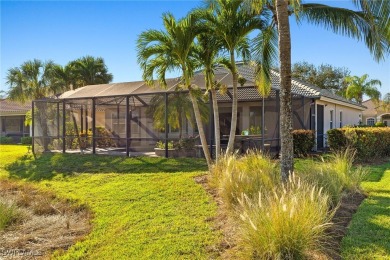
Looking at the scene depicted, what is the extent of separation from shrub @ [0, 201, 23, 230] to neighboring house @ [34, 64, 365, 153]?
6.98 meters

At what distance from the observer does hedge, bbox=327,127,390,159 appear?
42.1 ft

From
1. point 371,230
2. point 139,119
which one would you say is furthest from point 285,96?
point 139,119

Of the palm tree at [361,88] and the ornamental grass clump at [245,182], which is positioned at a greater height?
the palm tree at [361,88]

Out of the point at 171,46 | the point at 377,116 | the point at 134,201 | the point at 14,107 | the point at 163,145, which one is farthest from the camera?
the point at 377,116

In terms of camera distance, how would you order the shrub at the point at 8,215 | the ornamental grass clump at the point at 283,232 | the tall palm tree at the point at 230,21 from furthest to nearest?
the tall palm tree at the point at 230,21 → the shrub at the point at 8,215 → the ornamental grass clump at the point at 283,232

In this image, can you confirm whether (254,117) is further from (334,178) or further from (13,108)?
(13,108)

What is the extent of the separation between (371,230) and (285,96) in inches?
114

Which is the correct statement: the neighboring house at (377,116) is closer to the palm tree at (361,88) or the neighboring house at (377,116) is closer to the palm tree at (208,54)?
the palm tree at (361,88)

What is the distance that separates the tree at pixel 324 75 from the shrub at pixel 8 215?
36.8 metres

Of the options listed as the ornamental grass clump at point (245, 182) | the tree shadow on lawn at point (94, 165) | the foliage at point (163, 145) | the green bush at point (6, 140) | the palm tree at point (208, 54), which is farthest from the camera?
the green bush at point (6, 140)

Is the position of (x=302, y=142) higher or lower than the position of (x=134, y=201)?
higher

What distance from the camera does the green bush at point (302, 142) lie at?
1352 cm

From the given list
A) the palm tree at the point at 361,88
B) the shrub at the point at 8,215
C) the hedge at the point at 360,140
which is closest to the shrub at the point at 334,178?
the hedge at the point at 360,140

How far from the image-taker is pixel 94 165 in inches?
516
